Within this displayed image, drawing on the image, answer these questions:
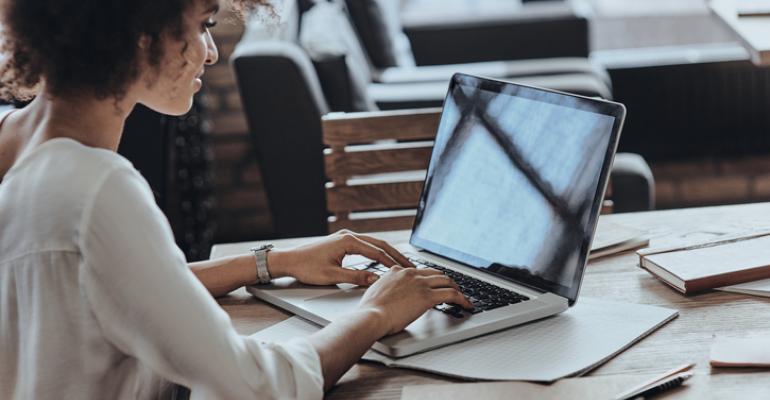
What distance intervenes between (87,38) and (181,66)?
101 mm

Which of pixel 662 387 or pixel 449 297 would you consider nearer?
pixel 662 387

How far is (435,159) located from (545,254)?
0.25 m

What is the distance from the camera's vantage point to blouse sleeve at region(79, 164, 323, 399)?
2.73ft

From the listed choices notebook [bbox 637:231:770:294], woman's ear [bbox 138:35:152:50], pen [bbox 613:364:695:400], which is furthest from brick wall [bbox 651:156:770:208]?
woman's ear [bbox 138:35:152:50]

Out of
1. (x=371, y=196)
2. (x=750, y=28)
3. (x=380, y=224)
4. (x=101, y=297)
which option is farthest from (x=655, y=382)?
(x=750, y=28)

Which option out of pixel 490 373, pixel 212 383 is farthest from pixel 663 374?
pixel 212 383

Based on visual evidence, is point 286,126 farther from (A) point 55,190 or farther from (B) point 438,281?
(A) point 55,190

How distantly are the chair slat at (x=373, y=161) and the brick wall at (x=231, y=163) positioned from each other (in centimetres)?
173

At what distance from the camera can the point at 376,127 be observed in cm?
209

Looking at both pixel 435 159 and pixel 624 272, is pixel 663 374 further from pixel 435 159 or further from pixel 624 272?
pixel 435 159

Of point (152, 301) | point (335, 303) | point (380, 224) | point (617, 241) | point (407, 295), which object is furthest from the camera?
point (380, 224)

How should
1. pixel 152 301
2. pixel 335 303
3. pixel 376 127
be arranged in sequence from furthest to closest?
pixel 376 127 → pixel 335 303 → pixel 152 301

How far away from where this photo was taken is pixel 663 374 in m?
0.92

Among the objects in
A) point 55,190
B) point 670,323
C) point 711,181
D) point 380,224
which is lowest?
point 711,181
